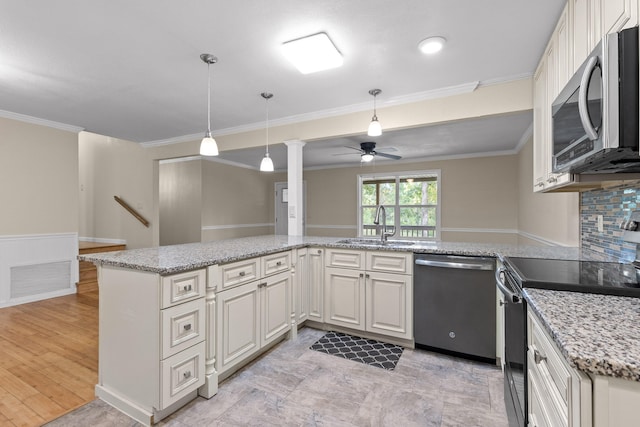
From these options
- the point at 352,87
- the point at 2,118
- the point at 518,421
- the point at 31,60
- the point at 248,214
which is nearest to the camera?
the point at 518,421

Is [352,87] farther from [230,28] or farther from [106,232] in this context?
[106,232]

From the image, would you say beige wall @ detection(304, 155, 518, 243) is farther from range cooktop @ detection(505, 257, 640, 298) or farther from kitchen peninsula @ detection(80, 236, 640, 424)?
range cooktop @ detection(505, 257, 640, 298)

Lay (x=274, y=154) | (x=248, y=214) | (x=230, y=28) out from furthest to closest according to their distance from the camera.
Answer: (x=248, y=214) → (x=274, y=154) → (x=230, y=28)

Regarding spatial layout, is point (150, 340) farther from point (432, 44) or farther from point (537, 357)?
point (432, 44)

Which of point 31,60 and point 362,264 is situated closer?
point 31,60

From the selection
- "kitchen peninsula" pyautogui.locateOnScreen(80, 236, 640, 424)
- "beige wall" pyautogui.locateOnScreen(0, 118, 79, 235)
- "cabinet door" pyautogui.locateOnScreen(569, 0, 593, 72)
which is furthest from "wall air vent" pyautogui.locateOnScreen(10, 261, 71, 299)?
"cabinet door" pyautogui.locateOnScreen(569, 0, 593, 72)

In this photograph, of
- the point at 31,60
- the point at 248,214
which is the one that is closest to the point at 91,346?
the point at 31,60

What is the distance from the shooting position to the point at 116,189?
5988 mm

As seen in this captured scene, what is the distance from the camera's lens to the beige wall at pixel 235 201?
6.55 metres

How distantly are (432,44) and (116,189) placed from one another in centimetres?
622

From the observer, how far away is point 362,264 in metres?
2.89

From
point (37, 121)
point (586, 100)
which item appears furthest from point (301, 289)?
point (37, 121)

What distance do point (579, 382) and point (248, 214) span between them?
7.43 m

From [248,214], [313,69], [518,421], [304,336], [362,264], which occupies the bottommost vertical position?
[304,336]
